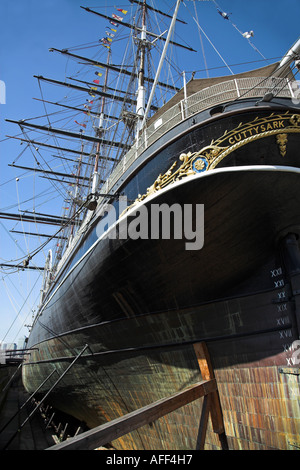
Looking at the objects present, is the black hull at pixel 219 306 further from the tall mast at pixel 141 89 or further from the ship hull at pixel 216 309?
the tall mast at pixel 141 89

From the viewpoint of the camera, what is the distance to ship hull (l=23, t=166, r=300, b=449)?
426cm

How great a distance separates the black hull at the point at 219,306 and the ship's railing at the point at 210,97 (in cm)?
90

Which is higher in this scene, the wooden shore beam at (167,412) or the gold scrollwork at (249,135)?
the gold scrollwork at (249,135)

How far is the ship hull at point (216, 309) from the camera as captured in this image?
4.26m

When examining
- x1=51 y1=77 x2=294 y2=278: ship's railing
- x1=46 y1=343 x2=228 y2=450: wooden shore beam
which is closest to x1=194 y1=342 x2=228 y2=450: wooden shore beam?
x1=46 y1=343 x2=228 y2=450: wooden shore beam

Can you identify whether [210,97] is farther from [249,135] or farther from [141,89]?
[141,89]

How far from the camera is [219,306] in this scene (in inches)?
198

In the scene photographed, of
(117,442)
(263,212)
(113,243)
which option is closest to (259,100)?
(263,212)

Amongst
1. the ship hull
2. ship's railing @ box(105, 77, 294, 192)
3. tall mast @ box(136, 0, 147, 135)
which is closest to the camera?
the ship hull

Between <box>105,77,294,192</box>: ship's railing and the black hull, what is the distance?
901mm

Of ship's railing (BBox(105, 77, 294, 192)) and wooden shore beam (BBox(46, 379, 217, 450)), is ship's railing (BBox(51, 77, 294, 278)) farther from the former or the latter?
wooden shore beam (BBox(46, 379, 217, 450))

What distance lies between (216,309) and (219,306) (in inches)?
3.0

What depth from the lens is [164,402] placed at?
383 cm

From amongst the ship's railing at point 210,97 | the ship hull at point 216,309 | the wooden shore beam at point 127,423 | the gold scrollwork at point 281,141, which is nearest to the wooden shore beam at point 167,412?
the wooden shore beam at point 127,423
